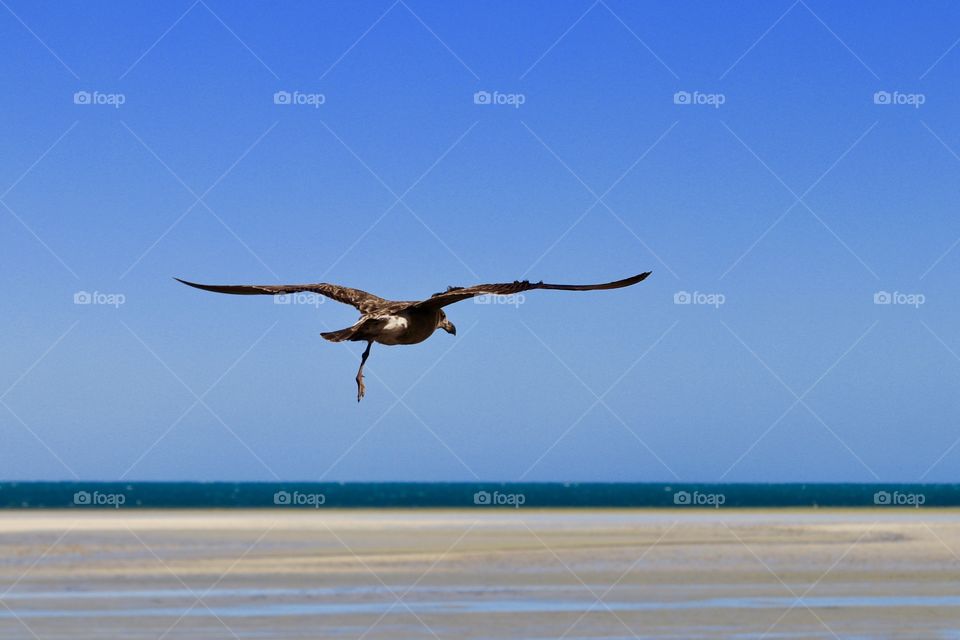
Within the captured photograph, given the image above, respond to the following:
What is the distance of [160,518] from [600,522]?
15.9 m

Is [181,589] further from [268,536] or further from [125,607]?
[268,536]

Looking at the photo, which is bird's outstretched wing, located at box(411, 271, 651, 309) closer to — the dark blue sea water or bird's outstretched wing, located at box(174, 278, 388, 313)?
bird's outstretched wing, located at box(174, 278, 388, 313)

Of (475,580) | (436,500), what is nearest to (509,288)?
(475,580)

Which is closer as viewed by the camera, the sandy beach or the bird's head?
the bird's head

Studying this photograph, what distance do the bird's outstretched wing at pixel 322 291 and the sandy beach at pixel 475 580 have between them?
9.94 meters

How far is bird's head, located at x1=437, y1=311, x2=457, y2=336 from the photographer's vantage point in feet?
51.7

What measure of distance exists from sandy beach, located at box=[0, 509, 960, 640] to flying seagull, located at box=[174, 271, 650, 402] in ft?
33.3

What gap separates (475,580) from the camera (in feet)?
104

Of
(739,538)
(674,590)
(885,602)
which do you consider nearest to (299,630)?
(674,590)

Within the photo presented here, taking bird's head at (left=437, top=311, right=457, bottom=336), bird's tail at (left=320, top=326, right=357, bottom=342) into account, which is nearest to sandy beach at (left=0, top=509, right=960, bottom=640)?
bird's head at (left=437, top=311, right=457, bottom=336)

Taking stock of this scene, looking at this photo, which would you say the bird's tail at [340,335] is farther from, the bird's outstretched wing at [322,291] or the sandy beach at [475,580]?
the sandy beach at [475,580]

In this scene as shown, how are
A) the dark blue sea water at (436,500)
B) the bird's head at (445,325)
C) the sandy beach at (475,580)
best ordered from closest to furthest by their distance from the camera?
the bird's head at (445,325) → the sandy beach at (475,580) → the dark blue sea water at (436,500)

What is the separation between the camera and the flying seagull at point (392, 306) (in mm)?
13805

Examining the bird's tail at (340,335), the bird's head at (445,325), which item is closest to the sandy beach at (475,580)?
the bird's head at (445,325)
